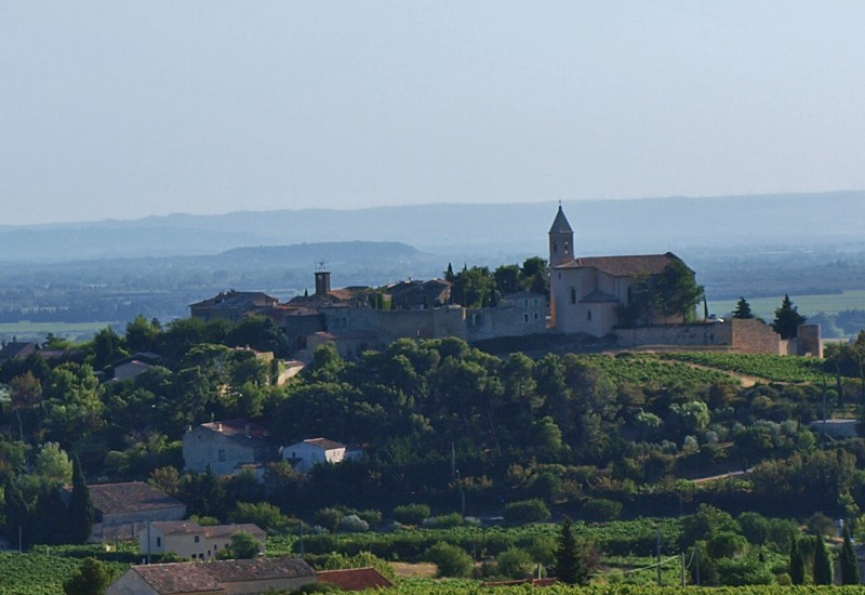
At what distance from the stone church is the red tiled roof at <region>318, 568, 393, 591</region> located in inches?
1025

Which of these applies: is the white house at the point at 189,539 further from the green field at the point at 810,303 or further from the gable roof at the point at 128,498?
the green field at the point at 810,303

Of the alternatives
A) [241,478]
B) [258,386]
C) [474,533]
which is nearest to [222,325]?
[258,386]

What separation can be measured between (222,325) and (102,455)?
8520 mm

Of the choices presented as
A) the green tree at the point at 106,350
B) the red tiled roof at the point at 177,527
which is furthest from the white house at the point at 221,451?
the green tree at the point at 106,350

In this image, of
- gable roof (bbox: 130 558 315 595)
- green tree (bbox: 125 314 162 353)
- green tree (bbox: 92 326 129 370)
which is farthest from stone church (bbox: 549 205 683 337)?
gable roof (bbox: 130 558 315 595)

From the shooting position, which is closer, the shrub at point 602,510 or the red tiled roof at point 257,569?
the red tiled roof at point 257,569

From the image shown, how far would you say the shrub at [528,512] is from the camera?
183ft

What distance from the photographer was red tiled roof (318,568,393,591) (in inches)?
1624

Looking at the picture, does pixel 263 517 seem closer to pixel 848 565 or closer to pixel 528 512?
pixel 528 512

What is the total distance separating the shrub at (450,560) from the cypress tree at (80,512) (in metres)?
8.95

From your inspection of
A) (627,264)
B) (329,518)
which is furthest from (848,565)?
(627,264)

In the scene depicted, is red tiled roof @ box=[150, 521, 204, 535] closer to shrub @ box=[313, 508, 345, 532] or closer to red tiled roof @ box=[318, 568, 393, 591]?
shrub @ box=[313, 508, 345, 532]

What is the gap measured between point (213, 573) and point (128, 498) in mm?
15649

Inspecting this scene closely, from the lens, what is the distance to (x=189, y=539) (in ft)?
170
